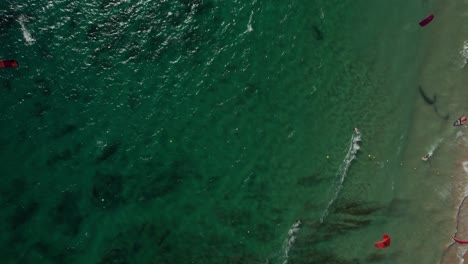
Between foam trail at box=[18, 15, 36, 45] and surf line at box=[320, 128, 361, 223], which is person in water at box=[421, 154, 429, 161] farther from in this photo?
foam trail at box=[18, 15, 36, 45]

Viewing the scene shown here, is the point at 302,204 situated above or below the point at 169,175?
below

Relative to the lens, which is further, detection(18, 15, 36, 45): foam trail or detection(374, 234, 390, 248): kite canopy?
detection(18, 15, 36, 45): foam trail

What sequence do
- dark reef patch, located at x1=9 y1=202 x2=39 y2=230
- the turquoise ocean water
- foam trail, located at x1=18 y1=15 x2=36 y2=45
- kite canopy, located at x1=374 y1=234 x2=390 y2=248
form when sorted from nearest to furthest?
dark reef patch, located at x1=9 y1=202 x2=39 y2=230 < kite canopy, located at x1=374 y1=234 x2=390 y2=248 < the turquoise ocean water < foam trail, located at x1=18 y1=15 x2=36 y2=45

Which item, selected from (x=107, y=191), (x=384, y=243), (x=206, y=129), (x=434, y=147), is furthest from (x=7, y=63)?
(x=434, y=147)

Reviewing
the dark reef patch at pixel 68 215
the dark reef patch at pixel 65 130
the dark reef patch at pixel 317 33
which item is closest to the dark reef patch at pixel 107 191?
the dark reef patch at pixel 68 215

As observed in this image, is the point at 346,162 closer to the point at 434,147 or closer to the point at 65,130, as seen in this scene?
the point at 434,147

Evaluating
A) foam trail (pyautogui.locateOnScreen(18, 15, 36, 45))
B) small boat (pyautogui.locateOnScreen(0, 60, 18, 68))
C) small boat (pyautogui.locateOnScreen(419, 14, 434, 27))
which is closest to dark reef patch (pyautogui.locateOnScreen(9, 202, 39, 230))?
small boat (pyautogui.locateOnScreen(0, 60, 18, 68))

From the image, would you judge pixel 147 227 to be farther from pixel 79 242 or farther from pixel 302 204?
pixel 302 204

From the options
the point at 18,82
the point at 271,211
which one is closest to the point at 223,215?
the point at 271,211
